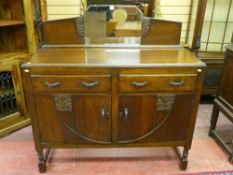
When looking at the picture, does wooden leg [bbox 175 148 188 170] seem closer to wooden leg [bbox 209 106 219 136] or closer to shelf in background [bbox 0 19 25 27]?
wooden leg [bbox 209 106 219 136]

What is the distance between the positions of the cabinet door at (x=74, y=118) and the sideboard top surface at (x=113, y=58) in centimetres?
23

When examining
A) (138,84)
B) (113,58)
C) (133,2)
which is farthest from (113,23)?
(138,84)

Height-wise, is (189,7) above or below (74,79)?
above

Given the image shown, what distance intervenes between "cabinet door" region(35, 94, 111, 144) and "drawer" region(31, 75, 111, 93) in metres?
0.06

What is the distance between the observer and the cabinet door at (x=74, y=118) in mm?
1598

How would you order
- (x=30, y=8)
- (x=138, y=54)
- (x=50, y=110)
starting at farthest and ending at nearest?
(x=30, y=8) < (x=138, y=54) < (x=50, y=110)

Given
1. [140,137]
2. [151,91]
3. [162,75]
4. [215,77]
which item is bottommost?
[140,137]

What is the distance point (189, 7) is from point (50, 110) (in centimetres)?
179

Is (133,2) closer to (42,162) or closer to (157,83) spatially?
(157,83)

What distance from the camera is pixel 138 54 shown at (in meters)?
1.74

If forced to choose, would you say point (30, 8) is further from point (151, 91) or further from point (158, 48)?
point (151, 91)

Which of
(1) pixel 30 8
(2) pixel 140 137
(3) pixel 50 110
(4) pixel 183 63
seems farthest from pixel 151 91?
(1) pixel 30 8

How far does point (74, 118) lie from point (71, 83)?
27 centimetres

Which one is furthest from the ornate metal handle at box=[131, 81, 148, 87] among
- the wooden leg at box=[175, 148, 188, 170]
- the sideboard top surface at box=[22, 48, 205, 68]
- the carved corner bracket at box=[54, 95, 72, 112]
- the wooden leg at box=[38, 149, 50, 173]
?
the wooden leg at box=[38, 149, 50, 173]
